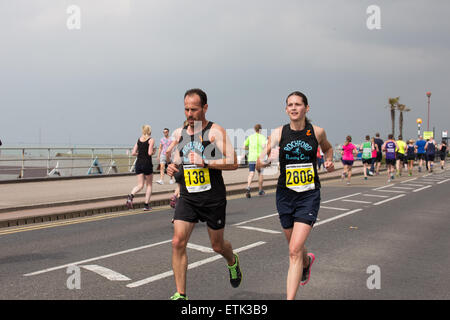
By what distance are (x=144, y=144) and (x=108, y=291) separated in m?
5.34

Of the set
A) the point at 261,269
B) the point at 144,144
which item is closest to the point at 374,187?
the point at 144,144

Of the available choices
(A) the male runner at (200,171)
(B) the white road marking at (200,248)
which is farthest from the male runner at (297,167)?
(B) the white road marking at (200,248)

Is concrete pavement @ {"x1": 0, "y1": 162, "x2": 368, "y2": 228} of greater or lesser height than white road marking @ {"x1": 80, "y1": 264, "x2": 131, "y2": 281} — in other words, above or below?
above

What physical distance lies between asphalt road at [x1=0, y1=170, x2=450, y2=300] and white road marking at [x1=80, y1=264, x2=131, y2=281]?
0.01 meters

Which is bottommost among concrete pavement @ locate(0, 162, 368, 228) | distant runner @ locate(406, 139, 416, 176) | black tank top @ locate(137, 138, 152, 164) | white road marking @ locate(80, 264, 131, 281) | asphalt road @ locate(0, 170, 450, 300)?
asphalt road @ locate(0, 170, 450, 300)

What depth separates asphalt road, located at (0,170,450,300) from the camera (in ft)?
13.7

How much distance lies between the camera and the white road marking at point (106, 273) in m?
4.53

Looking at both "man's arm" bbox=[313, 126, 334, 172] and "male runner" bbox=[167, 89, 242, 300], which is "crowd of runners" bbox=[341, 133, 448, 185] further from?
"male runner" bbox=[167, 89, 242, 300]

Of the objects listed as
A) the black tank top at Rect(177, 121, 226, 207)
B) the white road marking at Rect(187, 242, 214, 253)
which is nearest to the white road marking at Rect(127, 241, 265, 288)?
the white road marking at Rect(187, 242, 214, 253)

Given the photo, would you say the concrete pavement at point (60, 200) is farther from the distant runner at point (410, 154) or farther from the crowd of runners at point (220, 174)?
the distant runner at point (410, 154)

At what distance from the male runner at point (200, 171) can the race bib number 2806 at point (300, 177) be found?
0.53m

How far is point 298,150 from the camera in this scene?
12.9 ft

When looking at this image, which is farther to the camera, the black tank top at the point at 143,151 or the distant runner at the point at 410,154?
the distant runner at the point at 410,154
